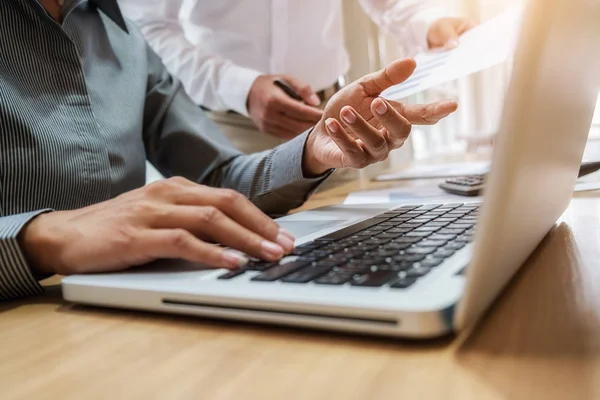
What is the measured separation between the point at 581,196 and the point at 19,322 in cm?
75

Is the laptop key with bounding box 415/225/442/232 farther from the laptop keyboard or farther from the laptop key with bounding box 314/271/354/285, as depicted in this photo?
the laptop key with bounding box 314/271/354/285

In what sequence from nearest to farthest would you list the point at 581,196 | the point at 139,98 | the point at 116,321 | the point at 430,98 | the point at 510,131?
1. the point at 510,131
2. the point at 116,321
3. the point at 581,196
4. the point at 139,98
5. the point at 430,98

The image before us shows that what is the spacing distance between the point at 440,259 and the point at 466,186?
511mm

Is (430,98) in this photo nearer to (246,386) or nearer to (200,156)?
(200,156)

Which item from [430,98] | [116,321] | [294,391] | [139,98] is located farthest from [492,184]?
[430,98]

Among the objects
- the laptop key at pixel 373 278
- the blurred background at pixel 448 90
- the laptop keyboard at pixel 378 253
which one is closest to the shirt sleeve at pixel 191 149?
the laptop keyboard at pixel 378 253

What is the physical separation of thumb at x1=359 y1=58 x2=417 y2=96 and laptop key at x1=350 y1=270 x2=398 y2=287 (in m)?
0.37

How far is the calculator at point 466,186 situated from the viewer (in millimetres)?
864

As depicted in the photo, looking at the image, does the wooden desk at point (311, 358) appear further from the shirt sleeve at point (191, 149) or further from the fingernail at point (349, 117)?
the shirt sleeve at point (191, 149)

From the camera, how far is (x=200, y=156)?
3.49 ft

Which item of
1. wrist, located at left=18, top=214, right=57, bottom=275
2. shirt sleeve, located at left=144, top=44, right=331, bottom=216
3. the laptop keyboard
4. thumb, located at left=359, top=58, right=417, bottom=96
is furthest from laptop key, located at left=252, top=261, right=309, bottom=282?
shirt sleeve, located at left=144, top=44, right=331, bottom=216

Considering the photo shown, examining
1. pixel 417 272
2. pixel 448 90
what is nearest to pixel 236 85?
pixel 417 272

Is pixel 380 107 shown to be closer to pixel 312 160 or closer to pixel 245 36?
pixel 312 160

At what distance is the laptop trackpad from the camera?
24.3 inches
